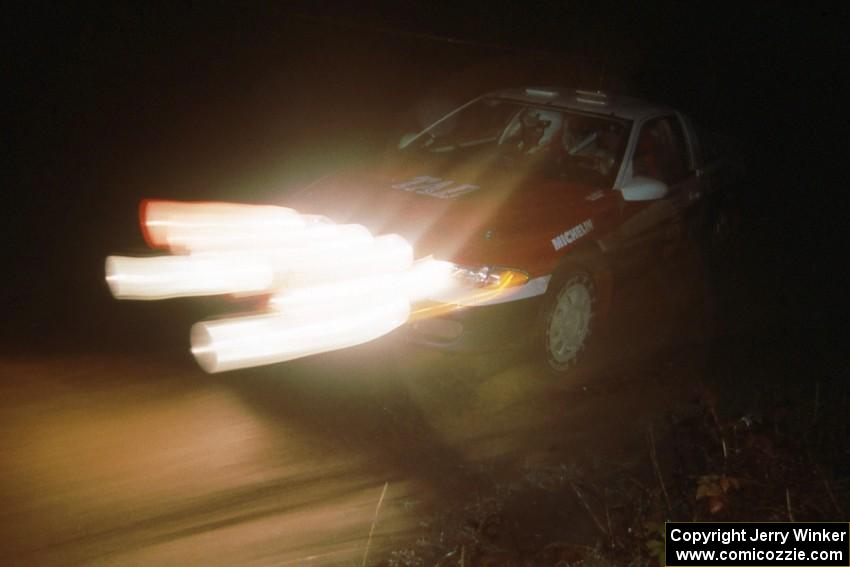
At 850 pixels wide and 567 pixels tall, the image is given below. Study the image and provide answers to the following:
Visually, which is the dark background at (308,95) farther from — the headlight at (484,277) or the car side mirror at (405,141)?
the headlight at (484,277)

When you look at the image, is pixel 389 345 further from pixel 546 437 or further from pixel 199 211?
pixel 199 211

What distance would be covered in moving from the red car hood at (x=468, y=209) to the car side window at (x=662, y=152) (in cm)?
79

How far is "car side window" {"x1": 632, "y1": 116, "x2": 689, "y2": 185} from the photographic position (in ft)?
22.5

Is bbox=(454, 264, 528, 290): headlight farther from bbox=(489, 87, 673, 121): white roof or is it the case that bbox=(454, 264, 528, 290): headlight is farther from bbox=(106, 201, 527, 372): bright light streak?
bbox=(489, 87, 673, 121): white roof

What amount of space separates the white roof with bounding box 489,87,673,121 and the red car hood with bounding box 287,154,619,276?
3.27 feet

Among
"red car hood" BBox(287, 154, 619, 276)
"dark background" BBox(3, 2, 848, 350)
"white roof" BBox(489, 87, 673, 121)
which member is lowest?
"red car hood" BBox(287, 154, 619, 276)

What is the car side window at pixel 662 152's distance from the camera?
6863 mm

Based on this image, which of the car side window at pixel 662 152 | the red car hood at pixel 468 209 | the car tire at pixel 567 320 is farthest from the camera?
the car side window at pixel 662 152

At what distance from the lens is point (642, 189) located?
20.5 ft

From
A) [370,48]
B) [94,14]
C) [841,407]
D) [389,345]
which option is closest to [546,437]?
[389,345]

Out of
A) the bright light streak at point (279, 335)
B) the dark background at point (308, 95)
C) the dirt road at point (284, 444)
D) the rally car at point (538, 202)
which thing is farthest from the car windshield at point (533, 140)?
the bright light streak at point (279, 335)

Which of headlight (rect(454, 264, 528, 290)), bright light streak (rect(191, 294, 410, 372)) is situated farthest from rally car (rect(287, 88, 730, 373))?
bright light streak (rect(191, 294, 410, 372))

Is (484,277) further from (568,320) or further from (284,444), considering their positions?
(284,444)

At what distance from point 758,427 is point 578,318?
5.14 ft
